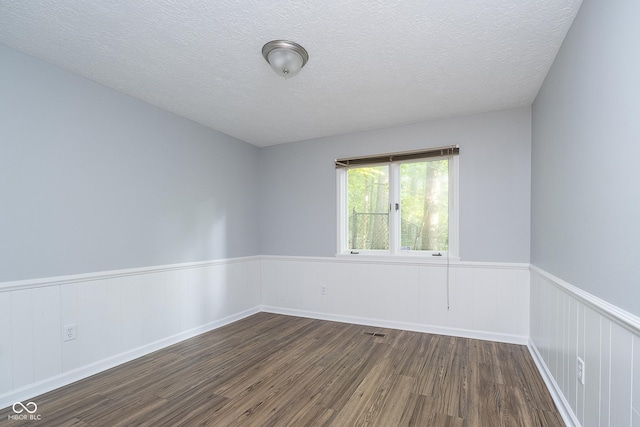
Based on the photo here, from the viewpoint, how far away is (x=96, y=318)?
2.51m

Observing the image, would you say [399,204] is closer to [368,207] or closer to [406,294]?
[368,207]

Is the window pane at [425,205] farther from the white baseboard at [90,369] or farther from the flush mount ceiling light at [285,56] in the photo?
the white baseboard at [90,369]

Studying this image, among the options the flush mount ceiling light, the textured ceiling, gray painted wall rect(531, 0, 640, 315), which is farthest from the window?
the flush mount ceiling light

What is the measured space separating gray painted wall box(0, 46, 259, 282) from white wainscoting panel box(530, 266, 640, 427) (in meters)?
3.37

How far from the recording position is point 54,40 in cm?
198

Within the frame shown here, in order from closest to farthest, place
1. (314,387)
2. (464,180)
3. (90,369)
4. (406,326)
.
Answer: (314,387)
(90,369)
(464,180)
(406,326)

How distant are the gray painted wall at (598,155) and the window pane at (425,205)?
1.23 metres

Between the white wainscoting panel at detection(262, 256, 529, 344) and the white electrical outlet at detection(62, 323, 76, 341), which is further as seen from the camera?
the white wainscoting panel at detection(262, 256, 529, 344)

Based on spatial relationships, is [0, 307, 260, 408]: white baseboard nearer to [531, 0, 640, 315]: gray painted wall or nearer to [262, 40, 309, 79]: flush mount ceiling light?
[262, 40, 309, 79]: flush mount ceiling light

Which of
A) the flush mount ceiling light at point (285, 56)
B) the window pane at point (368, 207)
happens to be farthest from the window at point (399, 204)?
the flush mount ceiling light at point (285, 56)

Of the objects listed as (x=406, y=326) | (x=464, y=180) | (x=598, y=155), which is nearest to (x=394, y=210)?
(x=464, y=180)

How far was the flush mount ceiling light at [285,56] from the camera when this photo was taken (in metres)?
1.99

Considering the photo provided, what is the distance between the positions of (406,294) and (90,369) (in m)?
3.12

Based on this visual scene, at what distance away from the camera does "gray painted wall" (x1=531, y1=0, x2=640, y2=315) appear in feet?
3.85
